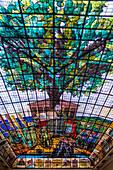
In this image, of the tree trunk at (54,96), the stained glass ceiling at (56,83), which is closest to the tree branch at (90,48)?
the stained glass ceiling at (56,83)

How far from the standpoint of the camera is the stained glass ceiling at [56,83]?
1891 cm

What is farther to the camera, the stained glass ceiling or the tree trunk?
the tree trunk

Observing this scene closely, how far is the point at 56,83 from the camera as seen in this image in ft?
90.9

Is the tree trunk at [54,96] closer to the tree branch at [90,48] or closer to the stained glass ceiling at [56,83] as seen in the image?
the stained glass ceiling at [56,83]

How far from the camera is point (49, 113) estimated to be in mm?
33719

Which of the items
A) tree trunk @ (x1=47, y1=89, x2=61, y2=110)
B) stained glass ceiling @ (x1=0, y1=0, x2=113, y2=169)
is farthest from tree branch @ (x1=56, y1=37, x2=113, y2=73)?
tree trunk @ (x1=47, y1=89, x2=61, y2=110)

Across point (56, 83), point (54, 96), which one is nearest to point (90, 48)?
point (56, 83)

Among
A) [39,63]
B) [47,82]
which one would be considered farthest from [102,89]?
[39,63]

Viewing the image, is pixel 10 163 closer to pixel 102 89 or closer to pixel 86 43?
pixel 102 89

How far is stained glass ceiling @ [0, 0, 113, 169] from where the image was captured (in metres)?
18.9

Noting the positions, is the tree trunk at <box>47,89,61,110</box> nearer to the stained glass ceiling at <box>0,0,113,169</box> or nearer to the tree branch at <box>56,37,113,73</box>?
the stained glass ceiling at <box>0,0,113,169</box>

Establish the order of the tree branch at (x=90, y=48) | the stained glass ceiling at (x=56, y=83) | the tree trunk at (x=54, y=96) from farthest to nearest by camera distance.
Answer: the tree trunk at (x=54, y=96), the tree branch at (x=90, y=48), the stained glass ceiling at (x=56, y=83)

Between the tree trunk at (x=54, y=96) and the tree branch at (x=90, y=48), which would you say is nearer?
the tree branch at (x=90, y=48)

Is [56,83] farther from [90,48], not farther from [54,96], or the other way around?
[90,48]
